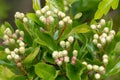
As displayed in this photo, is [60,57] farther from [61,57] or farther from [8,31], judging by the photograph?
[8,31]

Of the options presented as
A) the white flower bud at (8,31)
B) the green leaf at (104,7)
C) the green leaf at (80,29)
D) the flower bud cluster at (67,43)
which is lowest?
the flower bud cluster at (67,43)

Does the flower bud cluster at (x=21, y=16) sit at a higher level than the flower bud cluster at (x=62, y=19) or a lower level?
higher

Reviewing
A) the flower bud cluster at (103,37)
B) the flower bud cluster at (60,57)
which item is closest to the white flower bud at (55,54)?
the flower bud cluster at (60,57)

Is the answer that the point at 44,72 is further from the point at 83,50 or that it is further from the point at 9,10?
the point at 9,10

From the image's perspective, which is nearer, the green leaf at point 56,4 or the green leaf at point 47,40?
the green leaf at point 47,40

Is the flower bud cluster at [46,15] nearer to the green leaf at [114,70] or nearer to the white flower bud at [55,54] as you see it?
the white flower bud at [55,54]

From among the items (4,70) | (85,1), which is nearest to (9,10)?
(85,1)

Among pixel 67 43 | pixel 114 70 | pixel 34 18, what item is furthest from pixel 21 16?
pixel 114 70
